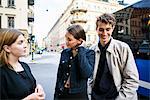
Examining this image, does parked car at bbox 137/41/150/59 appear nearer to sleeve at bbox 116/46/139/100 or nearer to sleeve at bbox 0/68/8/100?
sleeve at bbox 116/46/139/100

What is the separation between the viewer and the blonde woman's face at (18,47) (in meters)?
2.38

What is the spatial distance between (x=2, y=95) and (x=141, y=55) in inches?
249

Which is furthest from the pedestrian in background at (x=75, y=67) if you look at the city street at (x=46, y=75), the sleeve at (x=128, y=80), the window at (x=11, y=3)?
the window at (x=11, y=3)

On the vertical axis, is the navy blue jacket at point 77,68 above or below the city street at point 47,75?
above

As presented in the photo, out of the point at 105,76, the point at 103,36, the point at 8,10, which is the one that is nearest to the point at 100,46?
the point at 103,36

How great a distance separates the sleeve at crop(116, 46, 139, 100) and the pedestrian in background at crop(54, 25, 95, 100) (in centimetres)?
37

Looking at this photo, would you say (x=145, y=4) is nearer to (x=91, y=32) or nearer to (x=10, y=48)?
(x=10, y=48)

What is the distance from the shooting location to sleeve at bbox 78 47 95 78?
118 inches

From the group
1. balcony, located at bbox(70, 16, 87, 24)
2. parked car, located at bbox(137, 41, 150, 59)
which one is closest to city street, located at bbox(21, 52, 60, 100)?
parked car, located at bbox(137, 41, 150, 59)

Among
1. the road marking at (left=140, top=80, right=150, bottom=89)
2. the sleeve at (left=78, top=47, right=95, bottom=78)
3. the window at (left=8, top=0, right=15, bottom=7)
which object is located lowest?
the road marking at (left=140, top=80, right=150, bottom=89)

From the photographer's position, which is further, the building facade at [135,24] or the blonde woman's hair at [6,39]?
the building facade at [135,24]

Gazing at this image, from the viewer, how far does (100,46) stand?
3.05 meters

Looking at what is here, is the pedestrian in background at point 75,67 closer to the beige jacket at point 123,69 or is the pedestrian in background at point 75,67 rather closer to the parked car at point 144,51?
the beige jacket at point 123,69

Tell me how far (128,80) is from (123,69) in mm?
126
